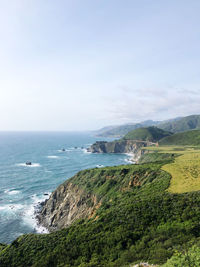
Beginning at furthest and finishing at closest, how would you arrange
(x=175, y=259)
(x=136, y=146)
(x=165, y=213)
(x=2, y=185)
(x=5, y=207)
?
(x=136, y=146), (x=2, y=185), (x=5, y=207), (x=165, y=213), (x=175, y=259)

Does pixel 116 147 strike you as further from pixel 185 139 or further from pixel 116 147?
pixel 185 139

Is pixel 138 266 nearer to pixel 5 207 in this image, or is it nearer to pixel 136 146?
pixel 5 207

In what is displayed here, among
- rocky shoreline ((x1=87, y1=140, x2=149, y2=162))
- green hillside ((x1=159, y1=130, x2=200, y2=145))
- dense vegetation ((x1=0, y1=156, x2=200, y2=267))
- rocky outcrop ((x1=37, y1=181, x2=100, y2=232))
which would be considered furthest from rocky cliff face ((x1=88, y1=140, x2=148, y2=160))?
dense vegetation ((x1=0, y1=156, x2=200, y2=267))

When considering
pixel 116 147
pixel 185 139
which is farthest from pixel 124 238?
pixel 116 147

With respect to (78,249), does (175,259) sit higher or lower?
higher

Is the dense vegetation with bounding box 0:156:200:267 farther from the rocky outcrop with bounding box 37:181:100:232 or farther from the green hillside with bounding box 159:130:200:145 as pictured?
the green hillside with bounding box 159:130:200:145

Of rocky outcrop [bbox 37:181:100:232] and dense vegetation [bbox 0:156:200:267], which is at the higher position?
dense vegetation [bbox 0:156:200:267]

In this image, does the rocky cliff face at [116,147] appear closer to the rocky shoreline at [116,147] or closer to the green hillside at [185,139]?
the rocky shoreline at [116,147]

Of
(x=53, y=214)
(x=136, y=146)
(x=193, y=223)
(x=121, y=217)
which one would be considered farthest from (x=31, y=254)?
(x=136, y=146)
